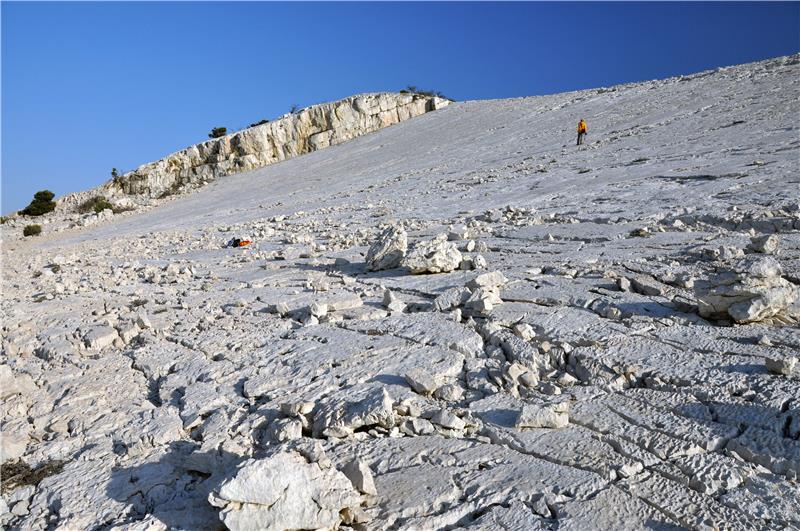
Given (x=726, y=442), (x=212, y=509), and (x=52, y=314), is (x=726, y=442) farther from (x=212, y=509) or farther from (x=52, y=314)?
(x=52, y=314)

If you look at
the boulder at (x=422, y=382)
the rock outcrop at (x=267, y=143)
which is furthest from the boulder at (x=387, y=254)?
the rock outcrop at (x=267, y=143)

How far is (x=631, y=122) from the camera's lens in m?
21.0

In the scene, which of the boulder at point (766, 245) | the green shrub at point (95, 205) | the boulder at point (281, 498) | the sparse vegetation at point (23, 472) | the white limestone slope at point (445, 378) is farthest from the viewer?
the green shrub at point (95, 205)

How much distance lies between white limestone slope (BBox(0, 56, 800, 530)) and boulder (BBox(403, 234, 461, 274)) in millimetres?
54

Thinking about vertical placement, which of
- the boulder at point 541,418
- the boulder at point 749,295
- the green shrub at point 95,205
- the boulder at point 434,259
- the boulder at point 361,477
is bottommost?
the boulder at point 541,418

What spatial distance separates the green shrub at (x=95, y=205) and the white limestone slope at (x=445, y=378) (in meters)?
21.1

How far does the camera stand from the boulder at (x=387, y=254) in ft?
24.9

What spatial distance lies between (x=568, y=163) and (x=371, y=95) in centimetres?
2674

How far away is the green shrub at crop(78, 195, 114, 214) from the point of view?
29297 mm

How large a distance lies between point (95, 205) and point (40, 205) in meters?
5.24

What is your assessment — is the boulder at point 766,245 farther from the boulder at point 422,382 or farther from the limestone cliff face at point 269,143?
the limestone cliff face at point 269,143

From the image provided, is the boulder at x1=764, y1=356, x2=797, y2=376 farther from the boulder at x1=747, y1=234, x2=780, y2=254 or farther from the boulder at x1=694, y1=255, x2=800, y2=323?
the boulder at x1=747, y1=234, x2=780, y2=254

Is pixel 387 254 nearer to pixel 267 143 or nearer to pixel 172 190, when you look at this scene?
pixel 172 190

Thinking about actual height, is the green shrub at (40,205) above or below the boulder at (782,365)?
above
